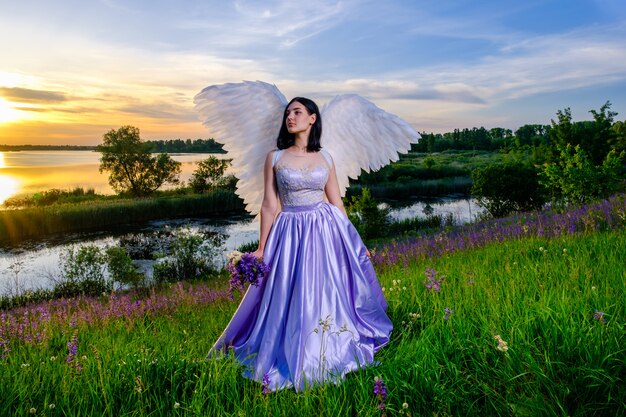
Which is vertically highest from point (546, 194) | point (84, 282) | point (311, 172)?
point (311, 172)

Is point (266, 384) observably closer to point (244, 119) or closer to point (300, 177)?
point (300, 177)

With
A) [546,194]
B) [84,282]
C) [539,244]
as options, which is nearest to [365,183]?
[546,194]

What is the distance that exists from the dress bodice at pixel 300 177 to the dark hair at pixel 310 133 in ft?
0.24

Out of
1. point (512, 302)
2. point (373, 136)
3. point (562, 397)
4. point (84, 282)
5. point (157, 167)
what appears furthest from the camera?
point (157, 167)

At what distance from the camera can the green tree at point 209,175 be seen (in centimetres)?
2953

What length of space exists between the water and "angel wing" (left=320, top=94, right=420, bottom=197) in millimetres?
→ 10120

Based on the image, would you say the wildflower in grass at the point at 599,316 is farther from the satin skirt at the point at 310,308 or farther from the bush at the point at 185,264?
the bush at the point at 185,264

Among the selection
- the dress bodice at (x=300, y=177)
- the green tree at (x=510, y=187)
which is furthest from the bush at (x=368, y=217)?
the dress bodice at (x=300, y=177)

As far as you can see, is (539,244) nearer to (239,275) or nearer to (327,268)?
(327,268)

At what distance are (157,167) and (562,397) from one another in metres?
31.5

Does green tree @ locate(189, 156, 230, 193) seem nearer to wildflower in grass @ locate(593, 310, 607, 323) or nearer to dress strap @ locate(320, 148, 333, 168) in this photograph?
dress strap @ locate(320, 148, 333, 168)

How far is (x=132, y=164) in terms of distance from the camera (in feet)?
103

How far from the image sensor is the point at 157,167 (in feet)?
105

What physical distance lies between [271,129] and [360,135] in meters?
0.93
